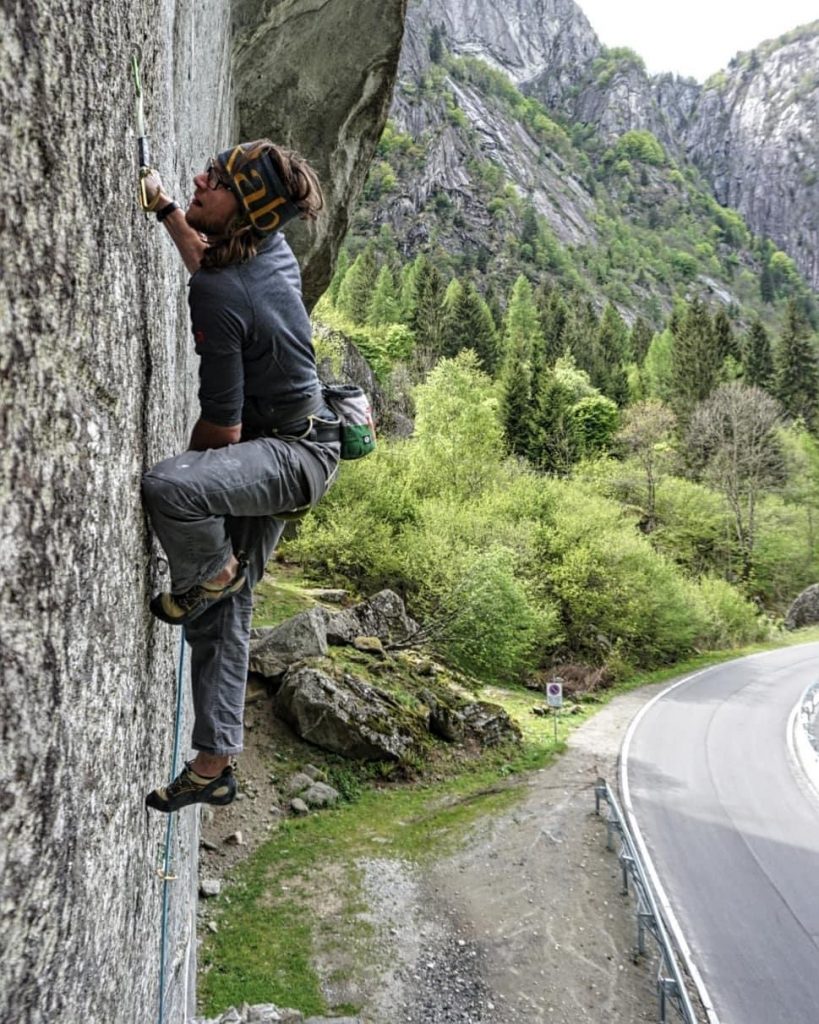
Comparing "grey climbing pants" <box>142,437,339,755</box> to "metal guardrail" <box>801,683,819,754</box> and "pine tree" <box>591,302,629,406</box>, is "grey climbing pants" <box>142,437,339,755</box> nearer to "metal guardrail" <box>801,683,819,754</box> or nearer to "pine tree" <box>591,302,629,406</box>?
"metal guardrail" <box>801,683,819,754</box>

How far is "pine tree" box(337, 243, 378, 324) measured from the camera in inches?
2621

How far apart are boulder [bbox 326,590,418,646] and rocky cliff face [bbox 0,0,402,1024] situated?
639 inches

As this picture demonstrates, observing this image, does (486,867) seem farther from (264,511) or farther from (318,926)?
(264,511)

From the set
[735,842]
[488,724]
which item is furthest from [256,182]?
[488,724]

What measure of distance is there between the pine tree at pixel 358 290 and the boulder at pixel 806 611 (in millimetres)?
41464

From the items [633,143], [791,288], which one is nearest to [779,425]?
[791,288]

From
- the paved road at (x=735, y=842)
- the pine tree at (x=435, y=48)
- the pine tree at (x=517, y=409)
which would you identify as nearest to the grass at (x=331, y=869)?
the paved road at (x=735, y=842)

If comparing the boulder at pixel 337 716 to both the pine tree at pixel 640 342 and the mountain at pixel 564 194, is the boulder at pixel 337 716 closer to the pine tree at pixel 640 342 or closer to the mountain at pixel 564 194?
the pine tree at pixel 640 342

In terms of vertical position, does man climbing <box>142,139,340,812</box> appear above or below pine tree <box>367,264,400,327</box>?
below

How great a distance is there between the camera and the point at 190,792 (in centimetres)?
316

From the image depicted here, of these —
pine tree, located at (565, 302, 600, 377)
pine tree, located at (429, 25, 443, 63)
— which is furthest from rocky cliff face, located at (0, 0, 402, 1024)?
pine tree, located at (429, 25, 443, 63)

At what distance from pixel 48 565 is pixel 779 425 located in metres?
57.0

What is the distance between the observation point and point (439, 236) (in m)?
118

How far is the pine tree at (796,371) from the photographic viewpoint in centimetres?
6053
